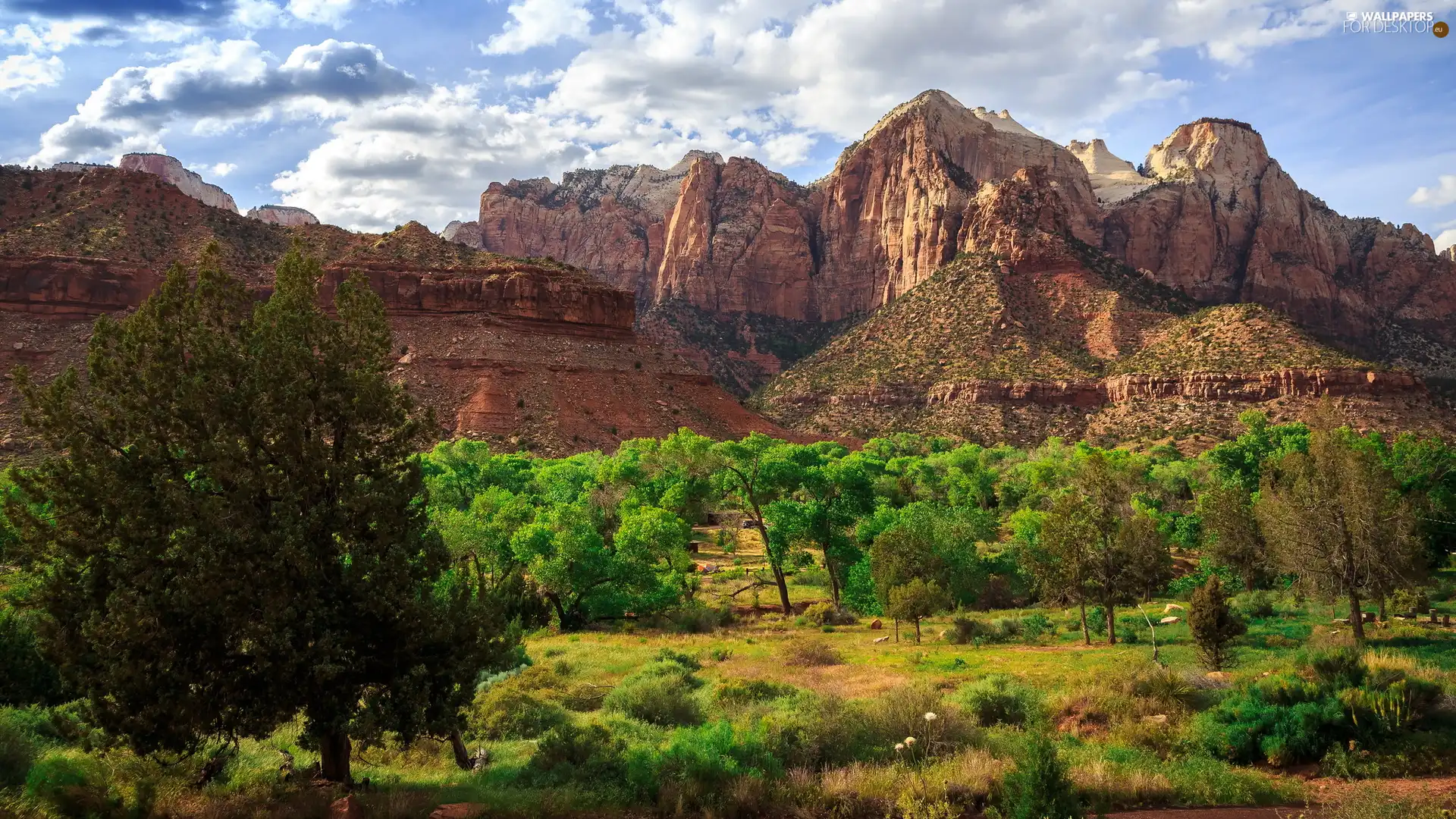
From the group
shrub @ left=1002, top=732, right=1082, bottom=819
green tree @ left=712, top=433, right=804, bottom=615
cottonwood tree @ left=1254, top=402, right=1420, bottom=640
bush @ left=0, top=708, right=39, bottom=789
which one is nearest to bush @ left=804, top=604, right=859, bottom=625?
green tree @ left=712, top=433, right=804, bottom=615

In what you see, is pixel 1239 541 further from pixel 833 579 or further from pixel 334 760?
pixel 334 760

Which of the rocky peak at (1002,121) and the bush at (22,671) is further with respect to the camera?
the rocky peak at (1002,121)

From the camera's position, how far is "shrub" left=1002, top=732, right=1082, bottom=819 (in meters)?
10.7

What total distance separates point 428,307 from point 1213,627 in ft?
266

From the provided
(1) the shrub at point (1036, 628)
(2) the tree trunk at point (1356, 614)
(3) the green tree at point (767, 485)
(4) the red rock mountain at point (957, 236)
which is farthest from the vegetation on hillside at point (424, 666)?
(4) the red rock mountain at point (957, 236)

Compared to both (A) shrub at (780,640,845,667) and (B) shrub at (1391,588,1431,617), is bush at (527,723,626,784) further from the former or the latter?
(B) shrub at (1391,588,1431,617)

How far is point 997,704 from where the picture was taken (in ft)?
55.7

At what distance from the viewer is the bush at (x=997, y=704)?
1645 cm

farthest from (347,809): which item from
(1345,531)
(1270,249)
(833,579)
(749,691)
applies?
(1270,249)

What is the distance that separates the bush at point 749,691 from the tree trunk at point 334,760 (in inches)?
307

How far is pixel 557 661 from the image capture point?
2256 cm

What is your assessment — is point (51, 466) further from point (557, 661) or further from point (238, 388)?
point (557, 661)

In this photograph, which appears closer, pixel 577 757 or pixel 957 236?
pixel 577 757

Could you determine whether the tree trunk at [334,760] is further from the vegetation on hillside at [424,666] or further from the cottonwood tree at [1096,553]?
the cottonwood tree at [1096,553]
